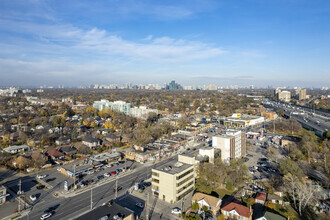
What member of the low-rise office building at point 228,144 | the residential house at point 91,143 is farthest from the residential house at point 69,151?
the low-rise office building at point 228,144

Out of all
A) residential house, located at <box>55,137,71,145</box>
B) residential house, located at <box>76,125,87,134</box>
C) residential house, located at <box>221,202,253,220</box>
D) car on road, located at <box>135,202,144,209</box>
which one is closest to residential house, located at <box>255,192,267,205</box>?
residential house, located at <box>221,202,253,220</box>

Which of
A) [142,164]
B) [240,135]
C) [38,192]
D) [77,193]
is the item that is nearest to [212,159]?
[240,135]

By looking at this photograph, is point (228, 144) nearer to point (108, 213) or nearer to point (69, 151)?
point (108, 213)

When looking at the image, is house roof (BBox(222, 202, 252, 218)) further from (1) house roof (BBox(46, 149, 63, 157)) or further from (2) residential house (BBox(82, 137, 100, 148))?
(2) residential house (BBox(82, 137, 100, 148))

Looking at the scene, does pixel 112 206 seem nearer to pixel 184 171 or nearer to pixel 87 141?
pixel 184 171

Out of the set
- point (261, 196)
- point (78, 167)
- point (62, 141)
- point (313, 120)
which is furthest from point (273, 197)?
point (313, 120)

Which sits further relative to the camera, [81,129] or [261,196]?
[81,129]

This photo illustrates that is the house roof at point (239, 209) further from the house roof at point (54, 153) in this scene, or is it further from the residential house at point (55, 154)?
the house roof at point (54, 153)
